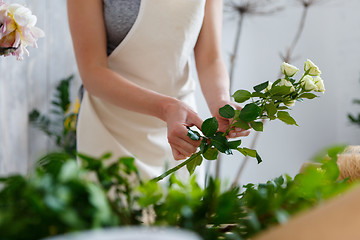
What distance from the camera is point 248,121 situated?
61cm

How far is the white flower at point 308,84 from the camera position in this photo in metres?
0.62

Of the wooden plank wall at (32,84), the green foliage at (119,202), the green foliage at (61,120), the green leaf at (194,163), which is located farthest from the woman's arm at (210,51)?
the green foliage at (61,120)

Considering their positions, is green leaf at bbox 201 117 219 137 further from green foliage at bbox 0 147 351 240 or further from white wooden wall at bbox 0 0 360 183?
white wooden wall at bbox 0 0 360 183

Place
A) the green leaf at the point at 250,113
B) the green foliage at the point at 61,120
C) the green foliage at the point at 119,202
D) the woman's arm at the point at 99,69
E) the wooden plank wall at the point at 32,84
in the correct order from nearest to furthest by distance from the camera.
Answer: the green foliage at the point at 119,202 < the green leaf at the point at 250,113 < the woman's arm at the point at 99,69 < the wooden plank wall at the point at 32,84 < the green foliage at the point at 61,120

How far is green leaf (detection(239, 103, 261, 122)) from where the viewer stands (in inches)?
22.9

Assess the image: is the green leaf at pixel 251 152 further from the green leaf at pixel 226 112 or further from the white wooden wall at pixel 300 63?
the white wooden wall at pixel 300 63

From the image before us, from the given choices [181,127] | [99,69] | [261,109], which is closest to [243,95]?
[261,109]

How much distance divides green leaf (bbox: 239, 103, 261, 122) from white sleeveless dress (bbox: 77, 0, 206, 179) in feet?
1.91

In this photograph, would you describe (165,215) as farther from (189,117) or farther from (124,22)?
(124,22)

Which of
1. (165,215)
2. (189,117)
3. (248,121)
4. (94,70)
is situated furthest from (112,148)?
(165,215)

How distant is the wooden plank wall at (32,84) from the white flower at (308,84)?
1.69 m

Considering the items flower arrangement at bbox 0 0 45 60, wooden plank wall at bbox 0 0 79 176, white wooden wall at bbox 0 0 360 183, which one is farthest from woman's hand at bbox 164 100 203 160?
white wooden wall at bbox 0 0 360 183

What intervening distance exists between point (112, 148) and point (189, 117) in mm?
426

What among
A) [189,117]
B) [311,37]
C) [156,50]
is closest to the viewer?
[189,117]
